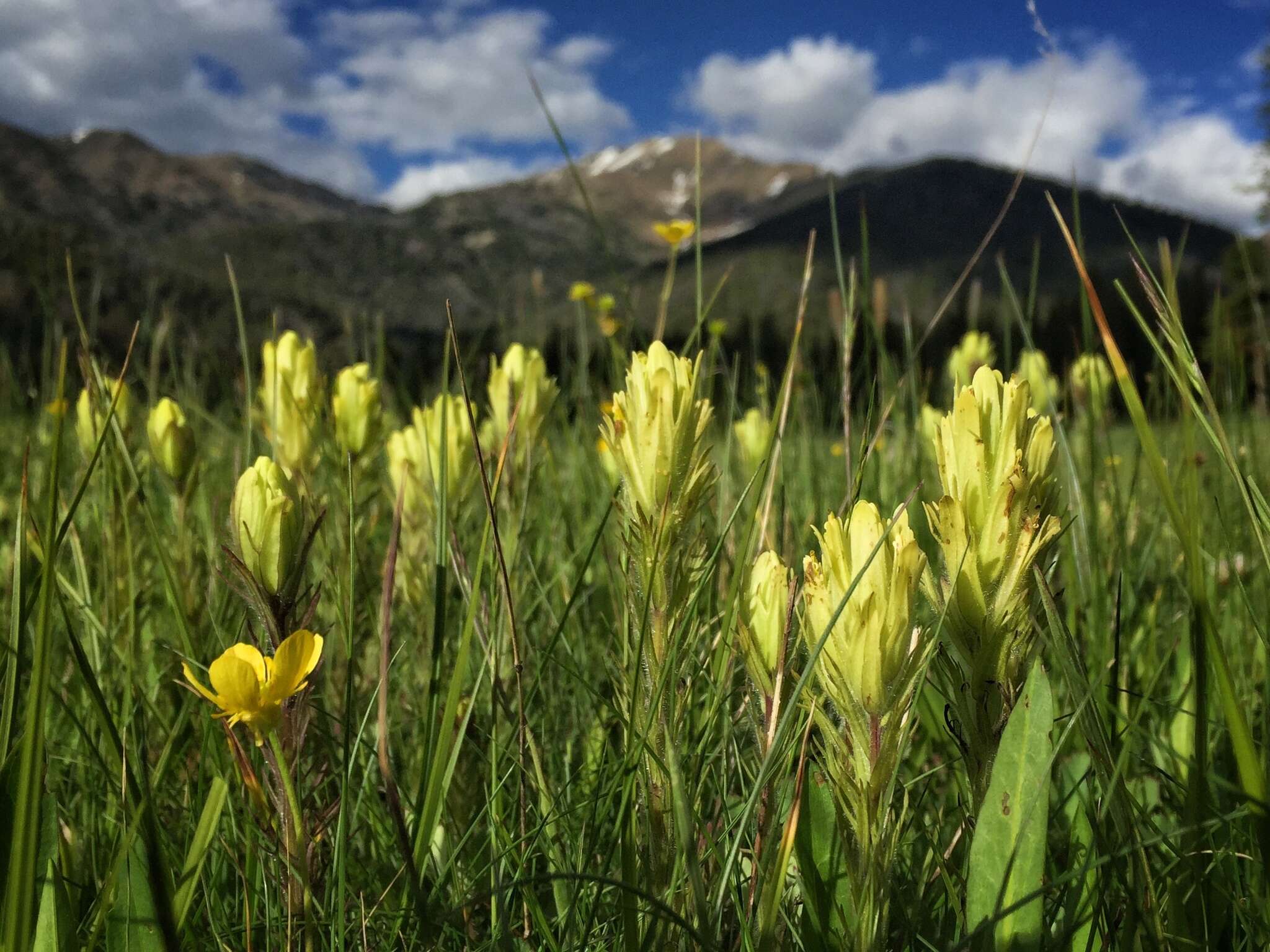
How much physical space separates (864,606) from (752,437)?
208cm

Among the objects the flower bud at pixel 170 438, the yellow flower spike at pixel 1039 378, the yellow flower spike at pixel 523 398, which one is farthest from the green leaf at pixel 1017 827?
the yellow flower spike at pixel 1039 378

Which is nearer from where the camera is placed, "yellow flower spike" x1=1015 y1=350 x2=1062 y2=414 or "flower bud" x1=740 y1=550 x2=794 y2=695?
"flower bud" x1=740 y1=550 x2=794 y2=695

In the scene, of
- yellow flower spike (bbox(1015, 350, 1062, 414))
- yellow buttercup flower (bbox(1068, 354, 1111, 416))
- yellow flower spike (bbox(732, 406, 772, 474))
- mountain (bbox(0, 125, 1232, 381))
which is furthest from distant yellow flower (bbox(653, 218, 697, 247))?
mountain (bbox(0, 125, 1232, 381))

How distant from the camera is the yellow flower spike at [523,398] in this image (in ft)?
6.06

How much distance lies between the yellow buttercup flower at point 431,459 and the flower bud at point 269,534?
24.4 inches

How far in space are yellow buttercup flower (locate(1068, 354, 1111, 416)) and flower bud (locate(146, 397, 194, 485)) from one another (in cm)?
210

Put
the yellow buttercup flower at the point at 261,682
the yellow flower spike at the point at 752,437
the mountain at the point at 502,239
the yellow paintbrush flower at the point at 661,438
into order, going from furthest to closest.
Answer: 1. the mountain at the point at 502,239
2. the yellow flower spike at the point at 752,437
3. the yellow paintbrush flower at the point at 661,438
4. the yellow buttercup flower at the point at 261,682

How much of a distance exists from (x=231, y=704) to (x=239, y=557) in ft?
0.63

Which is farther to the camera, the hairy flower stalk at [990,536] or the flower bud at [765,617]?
the flower bud at [765,617]

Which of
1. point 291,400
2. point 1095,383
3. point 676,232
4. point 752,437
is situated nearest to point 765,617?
point 291,400

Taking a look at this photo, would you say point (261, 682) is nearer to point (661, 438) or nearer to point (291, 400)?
point (661, 438)

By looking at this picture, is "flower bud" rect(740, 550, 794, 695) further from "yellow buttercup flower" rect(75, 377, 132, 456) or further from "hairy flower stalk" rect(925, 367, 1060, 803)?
"yellow buttercup flower" rect(75, 377, 132, 456)

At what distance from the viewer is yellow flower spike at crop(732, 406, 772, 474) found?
2.61m

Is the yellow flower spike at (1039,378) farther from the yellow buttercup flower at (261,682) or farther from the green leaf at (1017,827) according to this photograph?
the yellow buttercup flower at (261,682)
